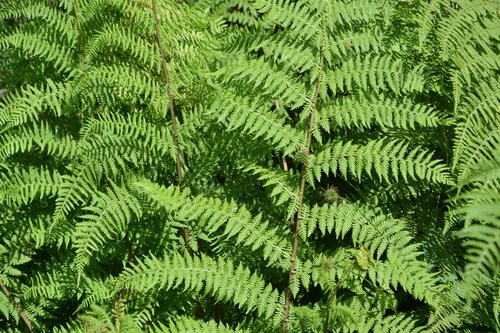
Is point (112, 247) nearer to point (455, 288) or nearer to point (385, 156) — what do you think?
point (385, 156)

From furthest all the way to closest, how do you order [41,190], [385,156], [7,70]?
[7,70] → [41,190] → [385,156]

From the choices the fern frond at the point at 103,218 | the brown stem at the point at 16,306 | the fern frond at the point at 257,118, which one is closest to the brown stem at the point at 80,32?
the fern frond at the point at 103,218

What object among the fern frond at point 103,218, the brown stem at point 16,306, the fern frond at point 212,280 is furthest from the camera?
the brown stem at point 16,306

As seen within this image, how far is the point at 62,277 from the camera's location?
2.44 metres

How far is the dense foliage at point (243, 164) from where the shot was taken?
210cm

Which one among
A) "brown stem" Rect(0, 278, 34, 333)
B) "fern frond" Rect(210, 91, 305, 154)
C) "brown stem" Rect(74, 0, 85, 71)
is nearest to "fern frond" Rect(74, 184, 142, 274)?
"brown stem" Rect(0, 278, 34, 333)

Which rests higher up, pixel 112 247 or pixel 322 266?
pixel 322 266

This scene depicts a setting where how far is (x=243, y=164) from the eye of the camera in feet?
7.66

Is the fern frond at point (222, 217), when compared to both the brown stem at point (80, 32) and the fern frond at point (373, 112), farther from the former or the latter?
the brown stem at point (80, 32)

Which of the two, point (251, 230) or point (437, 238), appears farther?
point (437, 238)

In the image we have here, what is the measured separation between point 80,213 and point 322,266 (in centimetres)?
109

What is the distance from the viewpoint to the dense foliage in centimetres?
210

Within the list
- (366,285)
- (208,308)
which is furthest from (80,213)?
(366,285)

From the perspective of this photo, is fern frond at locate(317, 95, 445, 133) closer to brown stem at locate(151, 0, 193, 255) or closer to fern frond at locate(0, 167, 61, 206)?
brown stem at locate(151, 0, 193, 255)
